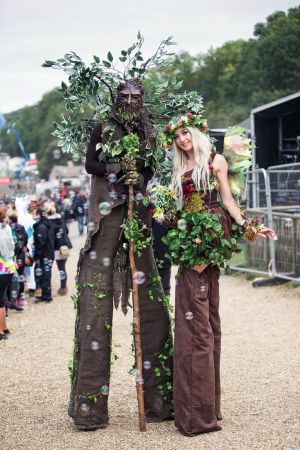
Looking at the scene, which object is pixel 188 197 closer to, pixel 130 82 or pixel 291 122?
pixel 130 82

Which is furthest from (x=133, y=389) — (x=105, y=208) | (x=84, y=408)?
(x=105, y=208)

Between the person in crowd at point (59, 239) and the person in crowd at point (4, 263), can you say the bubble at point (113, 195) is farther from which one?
the person in crowd at point (59, 239)

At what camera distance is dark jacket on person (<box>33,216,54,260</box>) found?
13.9m

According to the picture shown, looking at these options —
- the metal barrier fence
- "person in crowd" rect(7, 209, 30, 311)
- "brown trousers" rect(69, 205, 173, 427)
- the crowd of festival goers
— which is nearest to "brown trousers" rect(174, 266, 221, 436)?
"brown trousers" rect(69, 205, 173, 427)

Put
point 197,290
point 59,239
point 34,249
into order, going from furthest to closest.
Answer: point 59,239, point 34,249, point 197,290

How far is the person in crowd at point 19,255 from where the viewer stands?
504 inches

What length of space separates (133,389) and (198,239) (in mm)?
2175

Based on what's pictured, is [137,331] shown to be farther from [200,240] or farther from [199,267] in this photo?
[200,240]

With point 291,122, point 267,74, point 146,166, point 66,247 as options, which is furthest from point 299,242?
point 267,74

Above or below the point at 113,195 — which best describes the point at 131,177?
above

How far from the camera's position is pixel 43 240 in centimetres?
1395

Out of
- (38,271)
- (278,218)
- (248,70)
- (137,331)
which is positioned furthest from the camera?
(248,70)

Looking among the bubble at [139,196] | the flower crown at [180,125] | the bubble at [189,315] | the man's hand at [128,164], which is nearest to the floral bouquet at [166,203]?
the bubble at [139,196]

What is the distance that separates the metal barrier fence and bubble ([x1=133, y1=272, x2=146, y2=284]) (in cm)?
767
